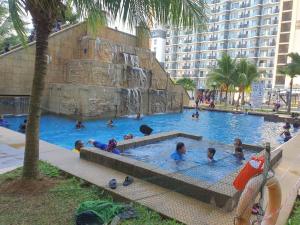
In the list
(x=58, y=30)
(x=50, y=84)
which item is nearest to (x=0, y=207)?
(x=50, y=84)

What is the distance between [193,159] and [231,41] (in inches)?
2981

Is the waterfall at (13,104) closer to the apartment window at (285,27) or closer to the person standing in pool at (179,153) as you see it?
the person standing in pool at (179,153)

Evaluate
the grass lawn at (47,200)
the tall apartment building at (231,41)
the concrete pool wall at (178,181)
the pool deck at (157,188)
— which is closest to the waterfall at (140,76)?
the pool deck at (157,188)

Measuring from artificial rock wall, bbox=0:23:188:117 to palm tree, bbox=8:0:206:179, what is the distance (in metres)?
15.8

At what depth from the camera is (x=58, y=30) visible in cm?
2648

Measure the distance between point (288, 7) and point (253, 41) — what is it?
12.0m

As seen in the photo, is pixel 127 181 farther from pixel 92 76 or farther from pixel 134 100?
pixel 134 100

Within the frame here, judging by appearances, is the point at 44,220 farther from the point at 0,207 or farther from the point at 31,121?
the point at 31,121

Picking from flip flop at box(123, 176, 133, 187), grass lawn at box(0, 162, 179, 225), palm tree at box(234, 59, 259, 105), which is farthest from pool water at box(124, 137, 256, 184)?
palm tree at box(234, 59, 259, 105)

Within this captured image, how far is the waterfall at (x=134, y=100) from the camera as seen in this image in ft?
83.5

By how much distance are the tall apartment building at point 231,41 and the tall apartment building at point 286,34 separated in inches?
195

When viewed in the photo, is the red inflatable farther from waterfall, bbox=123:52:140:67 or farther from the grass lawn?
waterfall, bbox=123:52:140:67

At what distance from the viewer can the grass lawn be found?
4578 millimetres

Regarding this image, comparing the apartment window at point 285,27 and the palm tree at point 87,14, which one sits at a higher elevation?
the apartment window at point 285,27
